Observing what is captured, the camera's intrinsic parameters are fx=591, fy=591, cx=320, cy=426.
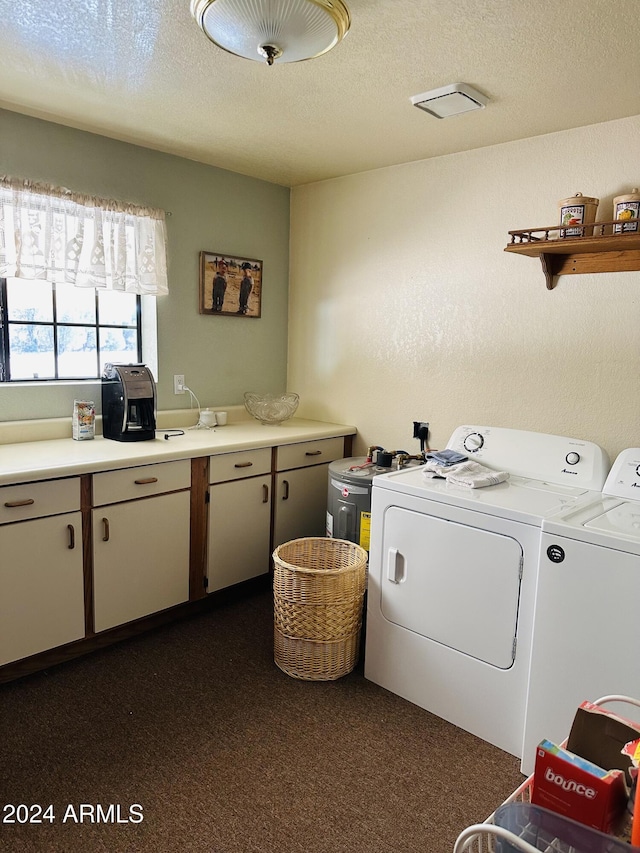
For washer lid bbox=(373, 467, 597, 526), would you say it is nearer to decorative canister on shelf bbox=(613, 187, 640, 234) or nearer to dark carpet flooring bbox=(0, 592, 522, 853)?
dark carpet flooring bbox=(0, 592, 522, 853)

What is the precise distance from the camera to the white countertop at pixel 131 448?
7.48 ft

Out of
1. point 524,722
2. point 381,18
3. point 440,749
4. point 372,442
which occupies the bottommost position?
point 440,749

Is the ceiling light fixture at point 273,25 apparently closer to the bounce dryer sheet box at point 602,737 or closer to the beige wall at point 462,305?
the beige wall at point 462,305

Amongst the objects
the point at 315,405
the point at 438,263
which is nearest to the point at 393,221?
the point at 438,263

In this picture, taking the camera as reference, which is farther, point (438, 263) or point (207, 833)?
point (438, 263)

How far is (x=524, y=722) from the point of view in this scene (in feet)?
6.48

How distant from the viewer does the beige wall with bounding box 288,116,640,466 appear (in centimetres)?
254

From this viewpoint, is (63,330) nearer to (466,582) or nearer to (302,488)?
(302,488)

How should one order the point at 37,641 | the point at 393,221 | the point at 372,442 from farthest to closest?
the point at 372,442 → the point at 393,221 → the point at 37,641

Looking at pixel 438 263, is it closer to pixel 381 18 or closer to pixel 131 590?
pixel 381 18

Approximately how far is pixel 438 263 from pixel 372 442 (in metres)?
1.09

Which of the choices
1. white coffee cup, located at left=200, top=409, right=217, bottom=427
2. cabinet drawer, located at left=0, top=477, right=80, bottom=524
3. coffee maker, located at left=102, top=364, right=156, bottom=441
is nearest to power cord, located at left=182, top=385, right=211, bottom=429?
white coffee cup, located at left=200, top=409, right=217, bottom=427

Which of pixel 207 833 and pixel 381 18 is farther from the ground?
pixel 381 18

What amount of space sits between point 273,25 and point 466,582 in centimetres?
187
